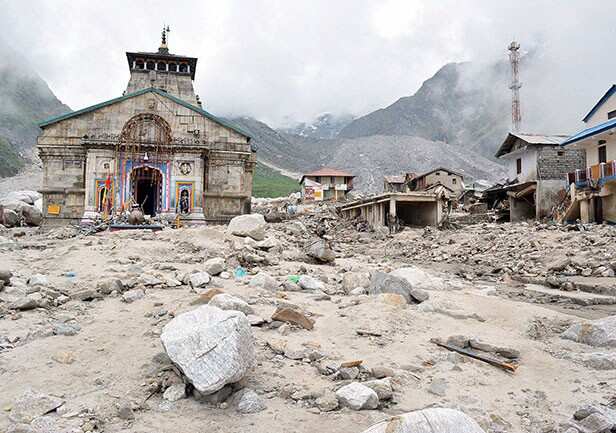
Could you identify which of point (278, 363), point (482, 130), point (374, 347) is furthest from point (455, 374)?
point (482, 130)

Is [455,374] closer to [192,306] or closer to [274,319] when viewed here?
[274,319]

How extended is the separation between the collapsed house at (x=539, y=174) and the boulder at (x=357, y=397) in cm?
2680

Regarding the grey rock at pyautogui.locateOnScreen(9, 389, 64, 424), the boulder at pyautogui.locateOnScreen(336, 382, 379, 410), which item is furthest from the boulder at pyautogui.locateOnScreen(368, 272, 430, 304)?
the grey rock at pyautogui.locateOnScreen(9, 389, 64, 424)

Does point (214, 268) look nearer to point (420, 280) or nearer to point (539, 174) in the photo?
point (420, 280)

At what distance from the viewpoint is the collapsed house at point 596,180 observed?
68.6ft

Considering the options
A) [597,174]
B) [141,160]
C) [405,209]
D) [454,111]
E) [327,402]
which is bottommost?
[327,402]

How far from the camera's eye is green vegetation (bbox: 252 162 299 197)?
69.6 meters

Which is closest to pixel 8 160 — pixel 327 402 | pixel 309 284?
pixel 309 284

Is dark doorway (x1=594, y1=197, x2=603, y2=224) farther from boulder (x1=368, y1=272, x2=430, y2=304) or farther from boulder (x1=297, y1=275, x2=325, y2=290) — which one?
boulder (x1=297, y1=275, x2=325, y2=290)

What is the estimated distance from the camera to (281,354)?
4.94 metres

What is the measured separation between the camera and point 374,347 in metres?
5.39

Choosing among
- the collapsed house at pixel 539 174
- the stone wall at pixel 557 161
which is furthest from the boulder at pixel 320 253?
the stone wall at pixel 557 161

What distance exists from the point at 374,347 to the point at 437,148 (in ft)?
384

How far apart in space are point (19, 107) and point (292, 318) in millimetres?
108188
